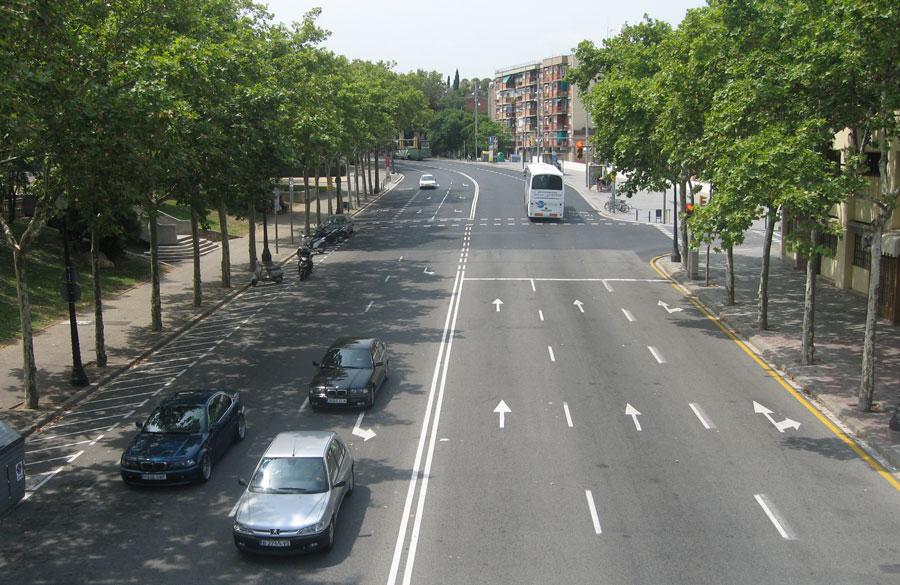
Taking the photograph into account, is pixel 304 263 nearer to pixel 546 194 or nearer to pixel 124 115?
pixel 124 115

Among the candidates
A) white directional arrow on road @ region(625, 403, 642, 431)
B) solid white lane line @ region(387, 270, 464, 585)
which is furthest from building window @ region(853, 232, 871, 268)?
white directional arrow on road @ region(625, 403, 642, 431)

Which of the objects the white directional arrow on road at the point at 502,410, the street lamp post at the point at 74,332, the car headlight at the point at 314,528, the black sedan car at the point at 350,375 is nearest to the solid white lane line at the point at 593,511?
the white directional arrow on road at the point at 502,410

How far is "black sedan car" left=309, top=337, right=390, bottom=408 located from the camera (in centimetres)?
1909

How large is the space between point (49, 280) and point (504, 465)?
82.0 feet

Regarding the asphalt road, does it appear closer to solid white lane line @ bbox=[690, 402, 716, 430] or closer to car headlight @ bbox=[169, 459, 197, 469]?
solid white lane line @ bbox=[690, 402, 716, 430]

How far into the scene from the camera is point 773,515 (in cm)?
1359

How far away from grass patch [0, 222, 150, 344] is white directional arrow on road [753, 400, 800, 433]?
22927 millimetres

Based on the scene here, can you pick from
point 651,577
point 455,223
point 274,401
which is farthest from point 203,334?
point 455,223

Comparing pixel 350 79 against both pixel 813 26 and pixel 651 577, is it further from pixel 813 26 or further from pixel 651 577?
pixel 651 577

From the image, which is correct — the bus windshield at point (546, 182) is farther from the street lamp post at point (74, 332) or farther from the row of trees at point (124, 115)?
the street lamp post at point (74, 332)

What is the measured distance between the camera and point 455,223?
194 ft

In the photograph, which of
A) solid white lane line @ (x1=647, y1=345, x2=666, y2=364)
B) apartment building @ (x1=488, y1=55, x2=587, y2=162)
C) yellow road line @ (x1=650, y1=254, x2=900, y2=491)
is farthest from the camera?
apartment building @ (x1=488, y1=55, x2=587, y2=162)

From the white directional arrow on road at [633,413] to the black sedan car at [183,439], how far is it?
907 cm

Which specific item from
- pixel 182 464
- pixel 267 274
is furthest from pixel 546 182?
pixel 182 464
